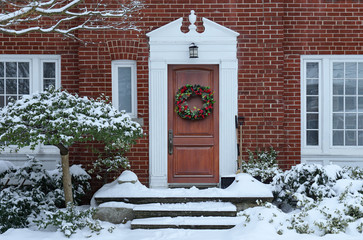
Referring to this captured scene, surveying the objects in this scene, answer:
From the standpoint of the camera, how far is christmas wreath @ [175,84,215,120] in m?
8.37

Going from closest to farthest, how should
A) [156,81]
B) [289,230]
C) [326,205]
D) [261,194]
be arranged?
[289,230], [326,205], [261,194], [156,81]

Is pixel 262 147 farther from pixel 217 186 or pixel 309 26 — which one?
pixel 309 26

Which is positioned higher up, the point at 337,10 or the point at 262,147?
the point at 337,10

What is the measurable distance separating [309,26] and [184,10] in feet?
8.19

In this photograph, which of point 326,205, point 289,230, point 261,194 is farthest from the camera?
point 261,194

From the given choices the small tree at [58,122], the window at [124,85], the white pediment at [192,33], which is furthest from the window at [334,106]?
the small tree at [58,122]

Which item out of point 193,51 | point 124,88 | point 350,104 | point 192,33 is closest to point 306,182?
point 350,104

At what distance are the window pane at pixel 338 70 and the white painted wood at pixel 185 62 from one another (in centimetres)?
206

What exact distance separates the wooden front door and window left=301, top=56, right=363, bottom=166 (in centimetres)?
182

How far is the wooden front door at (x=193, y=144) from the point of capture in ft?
27.8

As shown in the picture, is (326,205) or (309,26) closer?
(326,205)

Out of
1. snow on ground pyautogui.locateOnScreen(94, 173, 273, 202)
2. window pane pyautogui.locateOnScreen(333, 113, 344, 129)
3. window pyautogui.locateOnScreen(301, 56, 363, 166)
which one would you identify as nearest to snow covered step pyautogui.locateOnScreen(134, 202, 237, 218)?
snow on ground pyautogui.locateOnScreen(94, 173, 273, 202)

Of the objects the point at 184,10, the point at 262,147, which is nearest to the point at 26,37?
the point at 184,10

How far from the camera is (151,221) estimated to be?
265 inches
